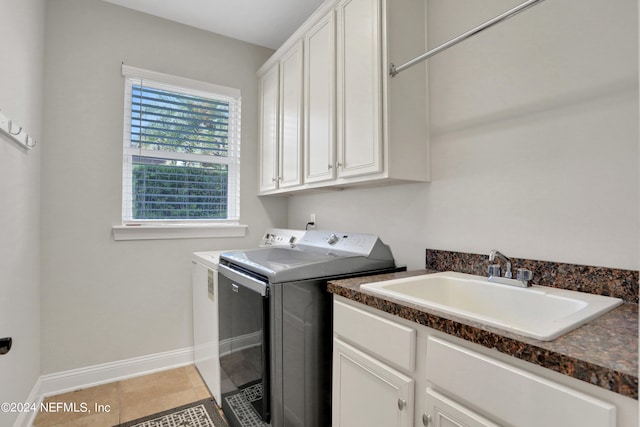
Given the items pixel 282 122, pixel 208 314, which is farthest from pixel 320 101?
pixel 208 314

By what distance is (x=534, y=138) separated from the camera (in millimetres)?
1304

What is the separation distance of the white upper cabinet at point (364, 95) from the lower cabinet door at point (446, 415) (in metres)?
0.93

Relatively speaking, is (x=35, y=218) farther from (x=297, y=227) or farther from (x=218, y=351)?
(x=297, y=227)

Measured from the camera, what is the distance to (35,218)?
6.43 ft

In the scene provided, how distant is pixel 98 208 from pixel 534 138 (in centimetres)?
260

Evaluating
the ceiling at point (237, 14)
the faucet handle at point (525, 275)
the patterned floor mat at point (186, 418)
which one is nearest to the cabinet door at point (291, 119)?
the ceiling at point (237, 14)

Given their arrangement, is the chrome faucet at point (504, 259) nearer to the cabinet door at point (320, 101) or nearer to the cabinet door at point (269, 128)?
the cabinet door at point (320, 101)

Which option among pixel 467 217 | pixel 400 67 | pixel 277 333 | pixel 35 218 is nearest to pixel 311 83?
pixel 400 67

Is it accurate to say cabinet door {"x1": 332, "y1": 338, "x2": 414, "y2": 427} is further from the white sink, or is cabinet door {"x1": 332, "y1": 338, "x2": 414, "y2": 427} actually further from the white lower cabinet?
the white sink

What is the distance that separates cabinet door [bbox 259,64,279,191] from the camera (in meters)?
2.50

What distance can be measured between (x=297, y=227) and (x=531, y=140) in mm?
1930

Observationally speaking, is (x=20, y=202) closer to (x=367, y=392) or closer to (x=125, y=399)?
(x=125, y=399)

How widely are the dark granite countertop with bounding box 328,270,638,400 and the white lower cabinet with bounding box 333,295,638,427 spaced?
0.03 m

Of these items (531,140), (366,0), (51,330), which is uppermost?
(366,0)
